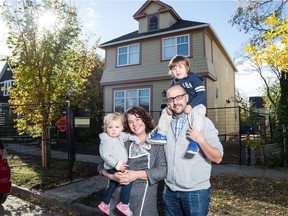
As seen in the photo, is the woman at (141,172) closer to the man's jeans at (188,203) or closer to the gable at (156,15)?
the man's jeans at (188,203)

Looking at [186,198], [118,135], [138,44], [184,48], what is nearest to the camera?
[186,198]

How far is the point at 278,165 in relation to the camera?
877 centimetres

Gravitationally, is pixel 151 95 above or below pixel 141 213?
above

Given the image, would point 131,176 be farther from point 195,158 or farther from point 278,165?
point 278,165

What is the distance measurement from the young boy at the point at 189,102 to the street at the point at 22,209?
3.77m

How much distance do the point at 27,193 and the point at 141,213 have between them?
5.01 m

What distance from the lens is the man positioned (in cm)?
214

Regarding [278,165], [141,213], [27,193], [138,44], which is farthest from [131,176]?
[138,44]

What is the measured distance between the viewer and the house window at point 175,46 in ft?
52.6

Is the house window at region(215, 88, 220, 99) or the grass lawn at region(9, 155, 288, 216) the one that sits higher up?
the house window at region(215, 88, 220, 99)

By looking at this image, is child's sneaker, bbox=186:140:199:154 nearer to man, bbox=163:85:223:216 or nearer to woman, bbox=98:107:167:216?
man, bbox=163:85:223:216

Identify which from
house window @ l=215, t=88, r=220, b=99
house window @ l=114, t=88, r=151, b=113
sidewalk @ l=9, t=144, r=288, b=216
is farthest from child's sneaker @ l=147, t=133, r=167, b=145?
house window @ l=215, t=88, r=220, b=99

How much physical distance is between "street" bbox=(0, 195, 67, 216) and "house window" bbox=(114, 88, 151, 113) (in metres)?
11.7

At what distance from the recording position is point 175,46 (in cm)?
1634
